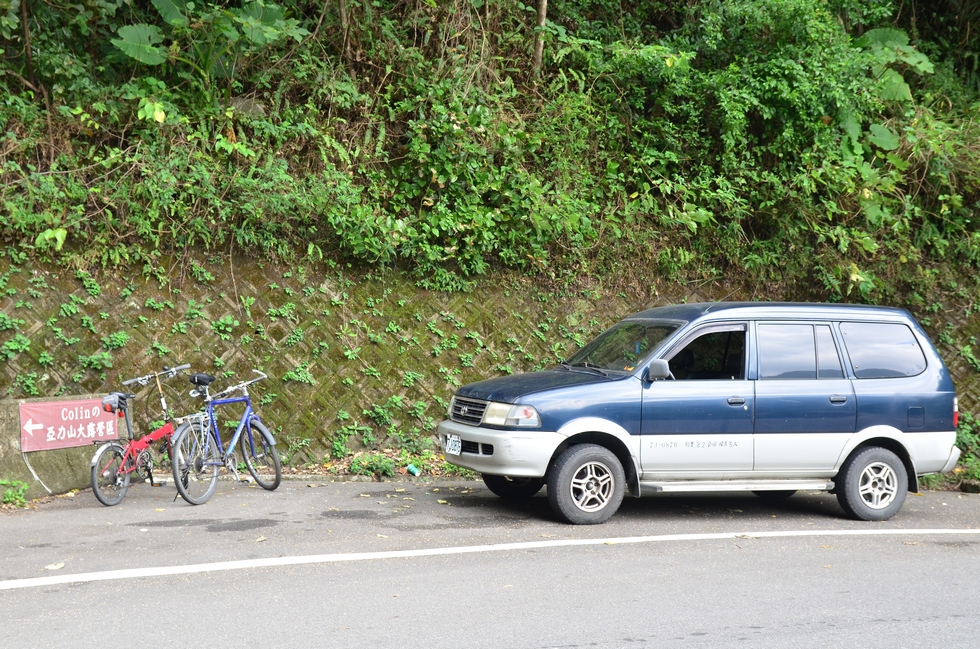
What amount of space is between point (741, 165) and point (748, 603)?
28.7 feet

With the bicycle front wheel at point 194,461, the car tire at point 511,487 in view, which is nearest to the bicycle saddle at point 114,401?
the bicycle front wheel at point 194,461

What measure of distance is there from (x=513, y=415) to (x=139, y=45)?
7020 mm

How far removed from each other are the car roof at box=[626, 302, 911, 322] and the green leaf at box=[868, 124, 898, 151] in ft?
17.4

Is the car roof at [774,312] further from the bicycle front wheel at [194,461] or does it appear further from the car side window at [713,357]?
the bicycle front wheel at [194,461]

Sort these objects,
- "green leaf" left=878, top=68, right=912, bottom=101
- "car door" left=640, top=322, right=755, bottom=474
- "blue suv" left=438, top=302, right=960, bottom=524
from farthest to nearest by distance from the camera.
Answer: "green leaf" left=878, top=68, right=912, bottom=101
"car door" left=640, top=322, right=755, bottom=474
"blue suv" left=438, top=302, right=960, bottom=524

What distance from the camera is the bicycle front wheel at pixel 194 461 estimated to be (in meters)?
8.52

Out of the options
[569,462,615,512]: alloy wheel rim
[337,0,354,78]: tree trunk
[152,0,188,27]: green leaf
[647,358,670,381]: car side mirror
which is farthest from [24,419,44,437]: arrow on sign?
[337,0,354,78]: tree trunk

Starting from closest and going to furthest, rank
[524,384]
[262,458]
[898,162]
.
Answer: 1. [524,384]
2. [262,458]
3. [898,162]

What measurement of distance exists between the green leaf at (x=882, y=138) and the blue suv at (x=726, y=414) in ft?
17.8


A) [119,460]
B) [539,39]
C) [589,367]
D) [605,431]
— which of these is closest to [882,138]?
[539,39]

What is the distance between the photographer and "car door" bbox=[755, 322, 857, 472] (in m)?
8.38

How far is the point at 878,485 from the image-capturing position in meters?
8.73

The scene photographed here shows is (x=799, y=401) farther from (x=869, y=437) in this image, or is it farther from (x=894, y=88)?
(x=894, y=88)

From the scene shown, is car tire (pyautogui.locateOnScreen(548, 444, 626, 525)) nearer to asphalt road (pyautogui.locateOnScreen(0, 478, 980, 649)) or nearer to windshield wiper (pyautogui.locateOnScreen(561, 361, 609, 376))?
asphalt road (pyautogui.locateOnScreen(0, 478, 980, 649))
